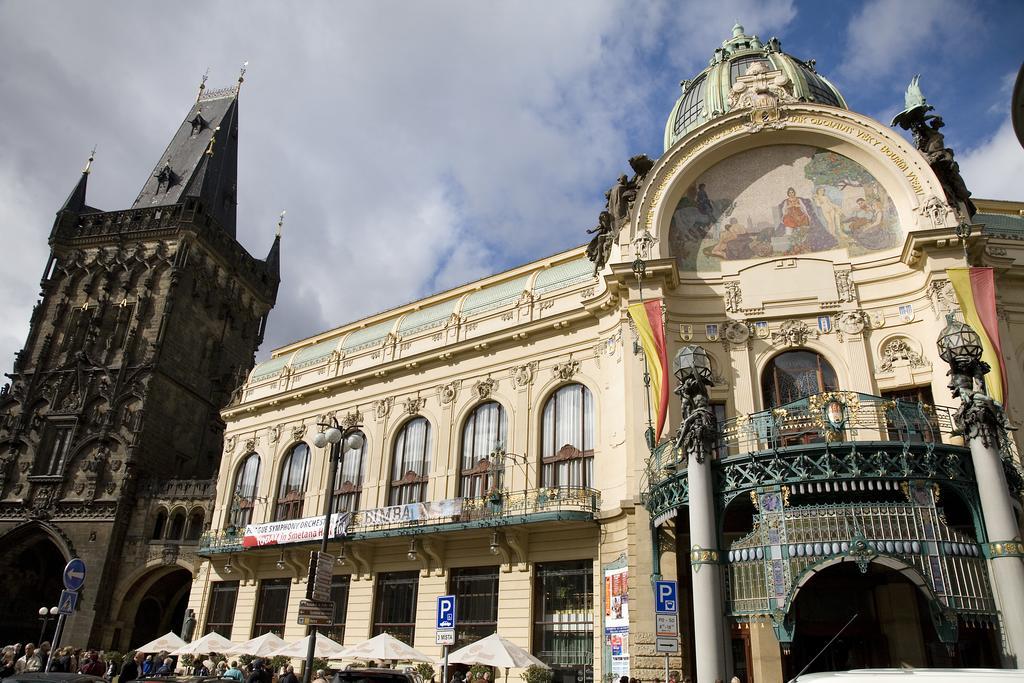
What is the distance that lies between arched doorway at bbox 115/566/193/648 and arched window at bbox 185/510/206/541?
65.7 inches

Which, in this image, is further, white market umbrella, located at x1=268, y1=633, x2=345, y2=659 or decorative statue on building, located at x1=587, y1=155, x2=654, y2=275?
decorative statue on building, located at x1=587, y1=155, x2=654, y2=275

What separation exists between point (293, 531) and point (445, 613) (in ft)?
47.9

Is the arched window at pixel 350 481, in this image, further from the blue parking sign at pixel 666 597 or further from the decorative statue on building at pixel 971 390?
the decorative statue on building at pixel 971 390

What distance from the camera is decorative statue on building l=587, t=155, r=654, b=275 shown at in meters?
24.2

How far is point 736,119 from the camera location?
23812 mm

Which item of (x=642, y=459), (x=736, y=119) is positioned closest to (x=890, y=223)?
(x=736, y=119)

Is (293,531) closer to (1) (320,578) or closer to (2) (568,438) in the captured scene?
(2) (568,438)

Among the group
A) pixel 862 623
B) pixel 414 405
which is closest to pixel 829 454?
pixel 862 623

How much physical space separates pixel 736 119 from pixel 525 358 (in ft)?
35.5

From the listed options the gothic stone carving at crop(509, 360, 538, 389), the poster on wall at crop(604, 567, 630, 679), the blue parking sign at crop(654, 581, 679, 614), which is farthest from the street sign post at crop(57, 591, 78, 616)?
the gothic stone carving at crop(509, 360, 538, 389)

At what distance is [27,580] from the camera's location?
4038cm

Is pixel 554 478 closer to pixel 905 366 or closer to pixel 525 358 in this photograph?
pixel 525 358

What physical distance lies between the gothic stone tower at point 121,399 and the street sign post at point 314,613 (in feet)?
82.0

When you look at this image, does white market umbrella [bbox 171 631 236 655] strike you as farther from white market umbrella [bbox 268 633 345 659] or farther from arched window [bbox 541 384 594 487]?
arched window [bbox 541 384 594 487]
